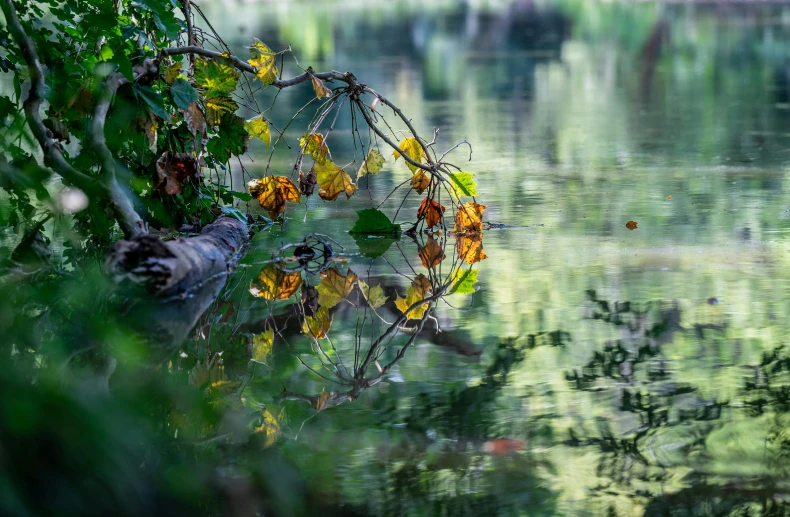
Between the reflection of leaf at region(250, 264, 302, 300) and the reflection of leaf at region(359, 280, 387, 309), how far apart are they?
27 cm

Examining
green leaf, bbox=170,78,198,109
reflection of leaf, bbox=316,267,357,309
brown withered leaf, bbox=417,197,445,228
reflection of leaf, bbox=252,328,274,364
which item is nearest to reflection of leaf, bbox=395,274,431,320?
reflection of leaf, bbox=316,267,357,309

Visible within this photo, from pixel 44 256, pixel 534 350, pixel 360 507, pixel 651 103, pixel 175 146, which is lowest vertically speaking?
pixel 360 507

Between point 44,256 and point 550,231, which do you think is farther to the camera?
point 550,231

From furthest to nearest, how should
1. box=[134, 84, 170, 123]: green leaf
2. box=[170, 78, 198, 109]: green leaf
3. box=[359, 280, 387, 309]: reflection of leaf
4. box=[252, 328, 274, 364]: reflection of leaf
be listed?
box=[170, 78, 198, 109]: green leaf, box=[134, 84, 170, 123]: green leaf, box=[359, 280, 387, 309]: reflection of leaf, box=[252, 328, 274, 364]: reflection of leaf

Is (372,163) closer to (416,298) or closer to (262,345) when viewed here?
(416,298)

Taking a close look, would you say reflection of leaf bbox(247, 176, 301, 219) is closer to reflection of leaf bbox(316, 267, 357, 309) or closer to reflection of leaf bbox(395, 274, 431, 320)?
reflection of leaf bbox(316, 267, 357, 309)

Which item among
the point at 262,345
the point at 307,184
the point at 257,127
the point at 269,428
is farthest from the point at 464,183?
the point at 269,428

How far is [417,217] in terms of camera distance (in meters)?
5.88

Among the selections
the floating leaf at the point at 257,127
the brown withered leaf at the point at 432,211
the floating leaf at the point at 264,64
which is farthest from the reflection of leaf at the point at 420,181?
the floating leaf at the point at 264,64

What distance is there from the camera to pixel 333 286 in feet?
14.8

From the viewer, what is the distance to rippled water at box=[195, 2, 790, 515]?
2580 mm

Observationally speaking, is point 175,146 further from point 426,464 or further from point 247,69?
point 426,464

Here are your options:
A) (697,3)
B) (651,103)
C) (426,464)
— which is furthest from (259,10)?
(426,464)

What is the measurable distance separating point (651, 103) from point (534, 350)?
8.02 m
